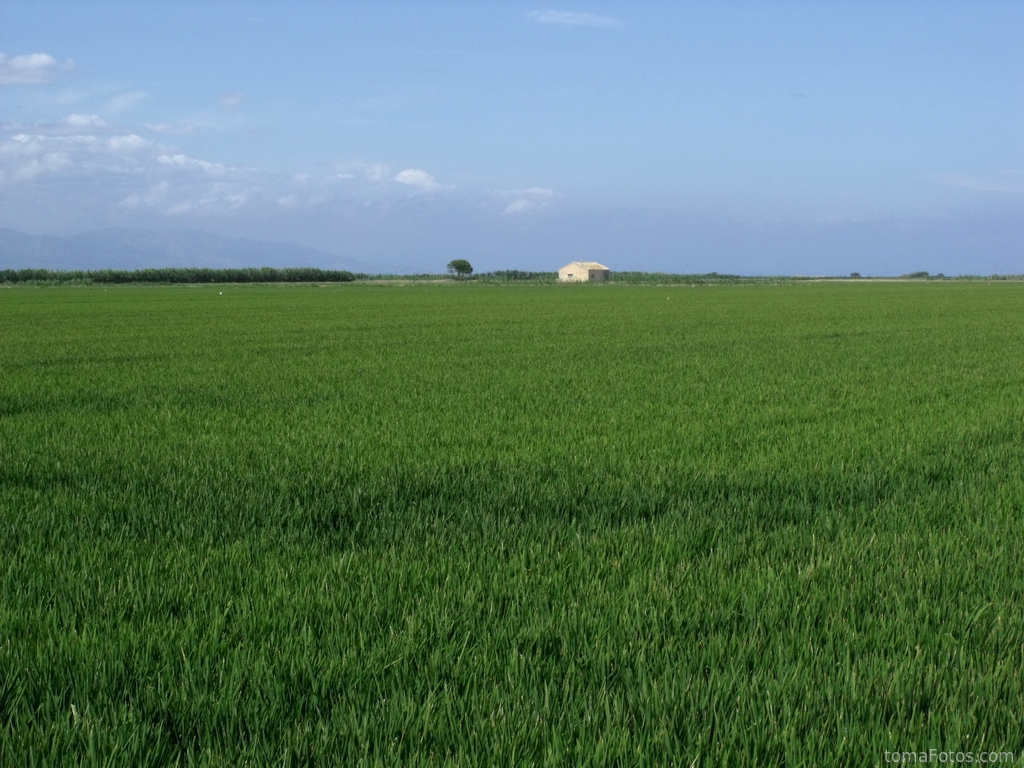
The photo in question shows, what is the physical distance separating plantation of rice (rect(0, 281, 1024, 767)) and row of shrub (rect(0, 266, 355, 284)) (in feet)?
320

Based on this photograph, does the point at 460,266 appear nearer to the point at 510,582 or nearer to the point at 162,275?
the point at 162,275

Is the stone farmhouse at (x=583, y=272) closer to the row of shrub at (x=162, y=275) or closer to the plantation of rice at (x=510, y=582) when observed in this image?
the row of shrub at (x=162, y=275)

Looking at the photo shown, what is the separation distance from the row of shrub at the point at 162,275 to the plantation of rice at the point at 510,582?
97.6 meters

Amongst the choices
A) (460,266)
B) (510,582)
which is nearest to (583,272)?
(460,266)

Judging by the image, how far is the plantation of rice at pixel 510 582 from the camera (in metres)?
2.71

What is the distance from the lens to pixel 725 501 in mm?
5836

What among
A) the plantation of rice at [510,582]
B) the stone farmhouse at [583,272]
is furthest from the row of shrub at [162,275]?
the plantation of rice at [510,582]

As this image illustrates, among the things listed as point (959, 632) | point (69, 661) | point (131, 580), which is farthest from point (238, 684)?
point (959, 632)

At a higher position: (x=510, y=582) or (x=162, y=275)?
(x=162, y=275)

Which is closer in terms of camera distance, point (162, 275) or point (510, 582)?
point (510, 582)

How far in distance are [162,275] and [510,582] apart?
10757cm

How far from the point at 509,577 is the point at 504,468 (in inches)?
102

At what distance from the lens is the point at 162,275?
102 m

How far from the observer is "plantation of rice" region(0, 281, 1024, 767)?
2.71 m
